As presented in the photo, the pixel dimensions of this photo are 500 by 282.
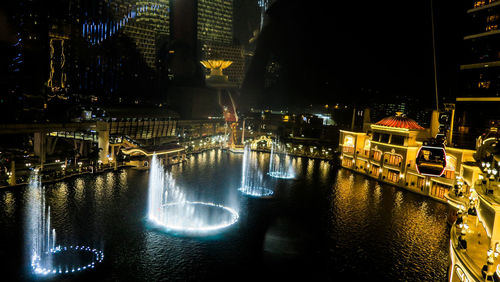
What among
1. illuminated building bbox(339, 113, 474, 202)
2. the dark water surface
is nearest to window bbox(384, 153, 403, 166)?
illuminated building bbox(339, 113, 474, 202)

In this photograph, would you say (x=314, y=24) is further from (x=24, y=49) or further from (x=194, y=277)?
(x=194, y=277)

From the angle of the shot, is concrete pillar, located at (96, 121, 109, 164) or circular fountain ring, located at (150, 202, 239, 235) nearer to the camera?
circular fountain ring, located at (150, 202, 239, 235)

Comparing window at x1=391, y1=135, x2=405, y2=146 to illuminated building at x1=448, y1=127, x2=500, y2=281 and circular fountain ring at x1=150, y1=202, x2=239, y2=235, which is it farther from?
illuminated building at x1=448, y1=127, x2=500, y2=281

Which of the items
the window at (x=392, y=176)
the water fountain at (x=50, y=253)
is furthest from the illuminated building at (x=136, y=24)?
the window at (x=392, y=176)

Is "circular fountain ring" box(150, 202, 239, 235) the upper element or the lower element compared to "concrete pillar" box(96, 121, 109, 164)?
lower

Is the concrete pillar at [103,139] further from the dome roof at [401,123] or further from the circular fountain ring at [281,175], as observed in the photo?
the dome roof at [401,123]
